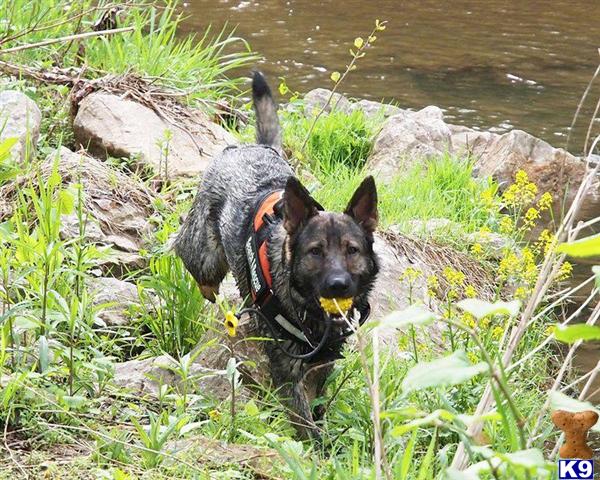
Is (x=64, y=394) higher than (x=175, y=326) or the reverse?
higher

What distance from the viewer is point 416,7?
14.8 metres

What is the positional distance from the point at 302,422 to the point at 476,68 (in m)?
8.18

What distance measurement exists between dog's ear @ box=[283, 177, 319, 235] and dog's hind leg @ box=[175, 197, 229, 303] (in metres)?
0.98

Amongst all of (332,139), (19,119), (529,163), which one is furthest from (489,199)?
(529,163)

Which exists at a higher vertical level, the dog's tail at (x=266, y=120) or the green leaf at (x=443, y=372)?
the green leaf at (x=443, y=372)

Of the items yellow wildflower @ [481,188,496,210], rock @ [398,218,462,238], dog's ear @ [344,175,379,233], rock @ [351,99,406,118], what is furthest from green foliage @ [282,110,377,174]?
dog's ear @ [344,175,379,233]

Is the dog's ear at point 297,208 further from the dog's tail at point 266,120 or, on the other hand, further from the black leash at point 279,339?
Result: the dog's tail at point 266,120

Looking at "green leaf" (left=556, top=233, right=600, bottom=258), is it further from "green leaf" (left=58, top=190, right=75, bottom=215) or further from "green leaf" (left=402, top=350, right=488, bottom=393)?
"green leaf" (left=58, top=190, right=75, bottom=215)

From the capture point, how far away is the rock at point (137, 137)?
6.97m

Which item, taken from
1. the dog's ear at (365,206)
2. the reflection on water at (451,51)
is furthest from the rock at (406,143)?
the dog's ear at (365,206)

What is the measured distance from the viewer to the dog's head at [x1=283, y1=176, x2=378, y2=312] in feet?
15.5

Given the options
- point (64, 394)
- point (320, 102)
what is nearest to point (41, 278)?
point (64, 394)

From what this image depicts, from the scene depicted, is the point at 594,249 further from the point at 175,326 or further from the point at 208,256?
the point at 208,256

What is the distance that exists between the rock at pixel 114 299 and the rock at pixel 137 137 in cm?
149
